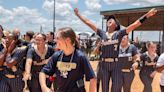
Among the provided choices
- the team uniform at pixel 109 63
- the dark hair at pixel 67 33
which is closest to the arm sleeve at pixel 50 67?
the dark hair at pixel 67 33

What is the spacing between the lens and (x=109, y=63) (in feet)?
31.9

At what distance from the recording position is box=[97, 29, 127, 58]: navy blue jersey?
9.31 metres

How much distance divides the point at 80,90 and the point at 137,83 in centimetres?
1159

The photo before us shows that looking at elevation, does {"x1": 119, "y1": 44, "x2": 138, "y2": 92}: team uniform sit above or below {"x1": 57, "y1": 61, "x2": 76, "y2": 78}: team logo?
below

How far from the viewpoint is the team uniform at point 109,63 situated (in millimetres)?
9535

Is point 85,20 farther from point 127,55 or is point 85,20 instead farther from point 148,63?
point 148,63

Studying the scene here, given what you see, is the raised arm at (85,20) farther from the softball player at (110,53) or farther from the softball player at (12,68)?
the softball player at (12,68)

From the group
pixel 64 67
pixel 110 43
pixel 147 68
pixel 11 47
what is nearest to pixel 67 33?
pixel 64 67

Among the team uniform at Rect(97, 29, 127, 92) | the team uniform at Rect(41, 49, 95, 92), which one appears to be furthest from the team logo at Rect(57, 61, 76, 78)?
the team uniform at Rect(97, 29, 127, 92)

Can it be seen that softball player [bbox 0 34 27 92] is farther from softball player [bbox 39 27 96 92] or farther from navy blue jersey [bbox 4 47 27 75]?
softball player [bbox 39 27 96 92]

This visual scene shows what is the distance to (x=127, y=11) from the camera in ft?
102

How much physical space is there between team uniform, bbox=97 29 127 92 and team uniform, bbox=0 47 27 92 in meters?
1.64

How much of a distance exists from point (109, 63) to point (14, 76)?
6.49 ft

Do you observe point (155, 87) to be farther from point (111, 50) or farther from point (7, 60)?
point (7, 60)
